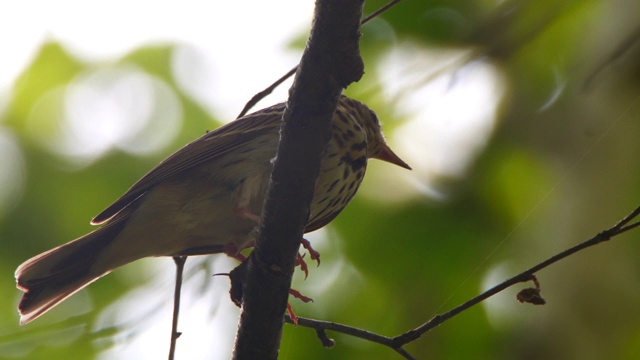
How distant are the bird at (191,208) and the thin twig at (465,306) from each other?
0.73 m

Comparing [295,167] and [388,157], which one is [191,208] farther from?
[295,167]

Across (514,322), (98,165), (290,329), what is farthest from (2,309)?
(514,322)

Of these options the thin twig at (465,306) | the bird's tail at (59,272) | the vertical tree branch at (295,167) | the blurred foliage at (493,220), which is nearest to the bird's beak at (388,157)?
the blurred foliage at (493,220)

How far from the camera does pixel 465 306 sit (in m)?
2.47

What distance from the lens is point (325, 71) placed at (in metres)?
2.30

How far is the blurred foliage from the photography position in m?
3.55

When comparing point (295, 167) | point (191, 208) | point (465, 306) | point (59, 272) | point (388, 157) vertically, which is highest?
point (388, 157)

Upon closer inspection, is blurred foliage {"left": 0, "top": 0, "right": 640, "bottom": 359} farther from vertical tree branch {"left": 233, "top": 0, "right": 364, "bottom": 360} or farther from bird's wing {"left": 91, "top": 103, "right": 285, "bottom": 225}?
vertical tree branch {"left": 233, "top": 0, "right": 364, "bottom": 360}

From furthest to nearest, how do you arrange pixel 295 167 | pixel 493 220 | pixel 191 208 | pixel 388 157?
pixel 388 157
pixel 493 220
pixel 191 208
pixel 295 167

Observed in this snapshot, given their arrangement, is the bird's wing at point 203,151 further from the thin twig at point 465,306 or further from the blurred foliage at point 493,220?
the thin twig at point 465,306

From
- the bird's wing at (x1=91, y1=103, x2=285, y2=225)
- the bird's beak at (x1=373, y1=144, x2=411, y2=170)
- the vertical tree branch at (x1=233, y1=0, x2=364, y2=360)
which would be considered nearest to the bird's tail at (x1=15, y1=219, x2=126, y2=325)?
the bird's wing at (x1=91, y1=103, x2=285, y2=225)

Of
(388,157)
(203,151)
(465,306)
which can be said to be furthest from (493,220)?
(465,306)

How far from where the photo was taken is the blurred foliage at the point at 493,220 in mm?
3547

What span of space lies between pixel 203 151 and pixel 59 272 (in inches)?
29.2
